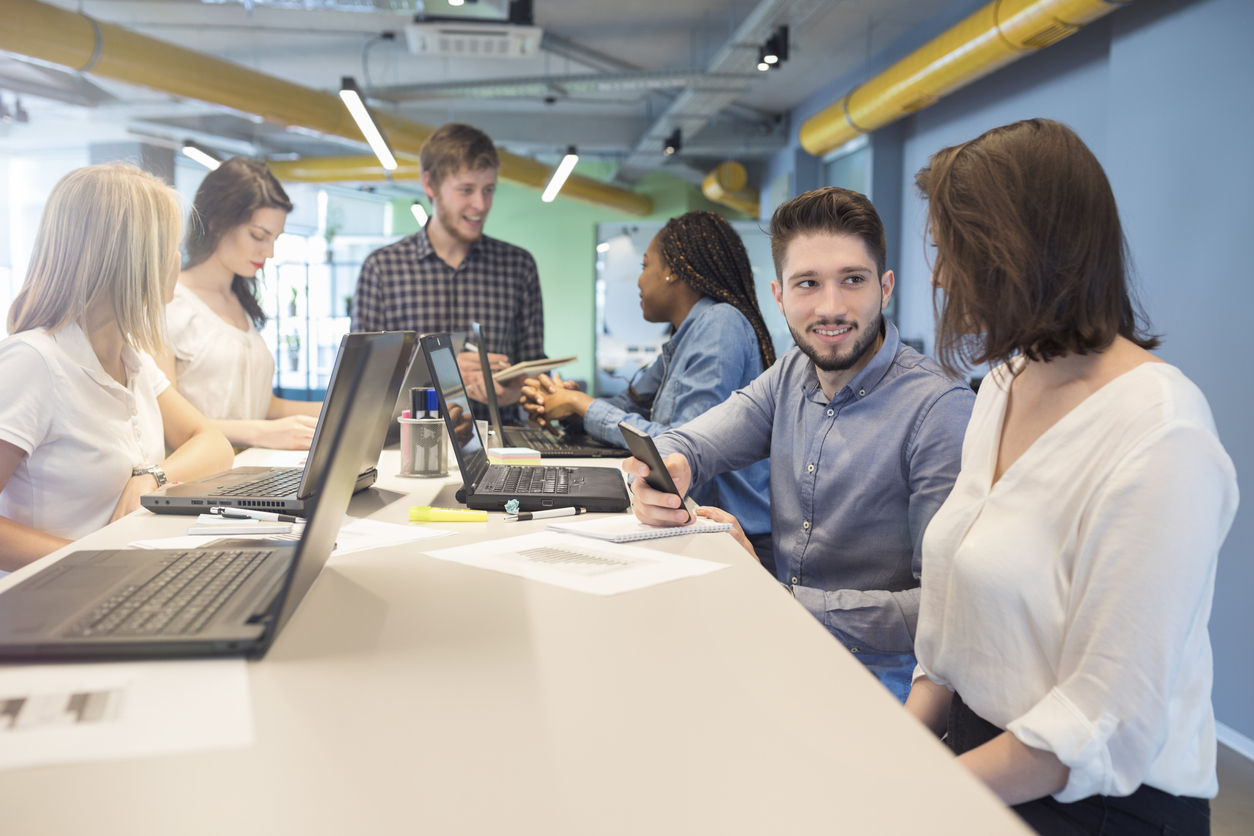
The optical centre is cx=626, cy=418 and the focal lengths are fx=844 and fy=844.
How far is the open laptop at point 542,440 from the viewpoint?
2316mm

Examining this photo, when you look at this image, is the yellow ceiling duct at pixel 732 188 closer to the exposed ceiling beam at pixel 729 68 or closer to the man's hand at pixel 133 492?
the exposed ceiling beam at pixel 729 68

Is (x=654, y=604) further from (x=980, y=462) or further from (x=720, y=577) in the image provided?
(x=980, y=462)

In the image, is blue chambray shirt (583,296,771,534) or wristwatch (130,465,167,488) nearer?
wristwatch (130,465,167,488)

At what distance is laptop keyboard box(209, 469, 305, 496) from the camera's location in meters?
1.54

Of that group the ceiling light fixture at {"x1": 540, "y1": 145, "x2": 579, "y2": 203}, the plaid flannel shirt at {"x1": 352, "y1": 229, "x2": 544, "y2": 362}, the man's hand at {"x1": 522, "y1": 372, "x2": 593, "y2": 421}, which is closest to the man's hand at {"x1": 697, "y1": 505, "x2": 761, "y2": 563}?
the man's hand at {"x1": 522, "y1": 372, "x2": 593, "y2": 421}

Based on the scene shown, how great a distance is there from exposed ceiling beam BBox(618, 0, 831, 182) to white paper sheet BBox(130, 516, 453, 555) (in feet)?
13.5

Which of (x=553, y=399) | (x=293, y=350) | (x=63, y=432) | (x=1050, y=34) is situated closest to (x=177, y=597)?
(x=63, y=432)

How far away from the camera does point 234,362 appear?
103 inches

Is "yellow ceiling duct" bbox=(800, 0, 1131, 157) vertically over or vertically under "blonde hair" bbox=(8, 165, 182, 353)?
over

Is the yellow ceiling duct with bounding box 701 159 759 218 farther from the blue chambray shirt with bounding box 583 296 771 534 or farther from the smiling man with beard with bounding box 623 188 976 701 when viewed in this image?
the smiling man with beard with bounding box 623 188 976 701

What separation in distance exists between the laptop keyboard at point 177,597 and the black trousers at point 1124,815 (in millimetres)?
960

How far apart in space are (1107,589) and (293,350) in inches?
466

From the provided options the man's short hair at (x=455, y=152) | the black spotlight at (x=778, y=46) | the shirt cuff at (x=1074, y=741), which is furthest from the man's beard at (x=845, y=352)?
the black spotlight at (x=778, y=46)

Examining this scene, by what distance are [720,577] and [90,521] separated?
1.29 m
